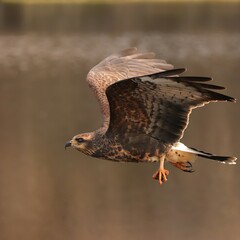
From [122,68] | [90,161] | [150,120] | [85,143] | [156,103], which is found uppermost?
[156,103]

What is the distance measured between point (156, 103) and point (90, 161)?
1110 cm

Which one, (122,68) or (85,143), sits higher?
(122,68)

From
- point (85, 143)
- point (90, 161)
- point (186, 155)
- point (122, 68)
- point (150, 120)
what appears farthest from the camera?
point (90, 161)

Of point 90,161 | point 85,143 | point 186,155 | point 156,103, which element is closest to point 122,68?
point 85,143

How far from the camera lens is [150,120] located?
7.50 meters

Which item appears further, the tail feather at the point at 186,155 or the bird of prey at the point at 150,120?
the tail feather at the point at 186,155

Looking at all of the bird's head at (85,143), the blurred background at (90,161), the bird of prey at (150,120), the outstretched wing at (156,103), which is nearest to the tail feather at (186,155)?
the bird of prey at (150,120)

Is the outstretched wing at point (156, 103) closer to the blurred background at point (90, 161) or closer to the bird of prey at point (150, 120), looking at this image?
the bird of prey at point (150, 120)

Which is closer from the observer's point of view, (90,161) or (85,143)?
(85,143)

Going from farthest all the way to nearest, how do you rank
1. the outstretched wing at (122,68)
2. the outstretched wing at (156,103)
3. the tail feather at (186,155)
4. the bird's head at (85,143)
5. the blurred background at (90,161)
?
1. the blurred background at (90,161)
2. the outstretched wing at (122,68)
3. the bird's head at (85,143)
4. the tail feather at (186,155)
5. the outstretched wing at (156,103)

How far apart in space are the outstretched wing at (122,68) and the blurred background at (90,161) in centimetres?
539

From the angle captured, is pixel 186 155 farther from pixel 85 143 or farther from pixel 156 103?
pixel 85 143

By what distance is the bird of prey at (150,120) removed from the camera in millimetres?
6883

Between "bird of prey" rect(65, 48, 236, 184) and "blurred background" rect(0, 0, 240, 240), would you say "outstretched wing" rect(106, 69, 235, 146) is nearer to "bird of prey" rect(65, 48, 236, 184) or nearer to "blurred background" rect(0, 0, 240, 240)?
"bird of prey" rect(65, 48, 236, 184)
